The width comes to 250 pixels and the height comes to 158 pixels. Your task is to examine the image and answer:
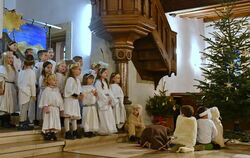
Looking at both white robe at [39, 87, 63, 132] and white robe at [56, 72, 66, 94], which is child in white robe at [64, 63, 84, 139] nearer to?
white robe at [39, 87, 63, 132]

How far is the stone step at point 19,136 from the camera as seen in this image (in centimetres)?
475

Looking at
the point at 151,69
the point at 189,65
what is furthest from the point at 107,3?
the point at 189,65

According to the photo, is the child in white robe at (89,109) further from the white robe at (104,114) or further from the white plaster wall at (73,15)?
the white plaster wall at (73,15)

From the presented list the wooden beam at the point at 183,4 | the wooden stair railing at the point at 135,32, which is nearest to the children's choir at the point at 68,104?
the wooden stair railing at the point at 135,32

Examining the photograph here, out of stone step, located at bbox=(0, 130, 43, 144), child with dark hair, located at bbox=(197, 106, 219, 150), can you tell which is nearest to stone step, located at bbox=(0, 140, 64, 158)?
stone step, located at bbox=(0, 130, 43, 144)

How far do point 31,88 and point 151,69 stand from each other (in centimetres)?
387

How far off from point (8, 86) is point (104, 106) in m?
1.87

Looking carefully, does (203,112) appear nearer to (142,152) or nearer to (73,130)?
(142,152)

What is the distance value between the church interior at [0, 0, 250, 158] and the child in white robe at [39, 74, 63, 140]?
0.02m

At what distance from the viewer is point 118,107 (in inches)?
264

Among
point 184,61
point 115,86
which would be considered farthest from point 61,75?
point 184,61

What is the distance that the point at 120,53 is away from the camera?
722 centimetres

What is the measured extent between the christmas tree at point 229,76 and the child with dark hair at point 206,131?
1113 mm

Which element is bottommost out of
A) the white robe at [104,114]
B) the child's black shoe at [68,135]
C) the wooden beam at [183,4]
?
the child's black shoe at [68,135]
